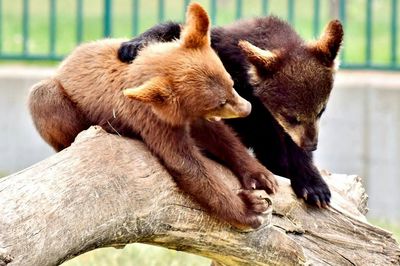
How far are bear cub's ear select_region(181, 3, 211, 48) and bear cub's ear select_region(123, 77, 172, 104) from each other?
0.26 meters

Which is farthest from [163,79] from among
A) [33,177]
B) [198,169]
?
[33,177]

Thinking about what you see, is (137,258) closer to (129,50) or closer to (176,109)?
(129,50)

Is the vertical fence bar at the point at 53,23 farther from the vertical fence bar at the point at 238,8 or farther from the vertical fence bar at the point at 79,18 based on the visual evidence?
the vertical fence bar at the point at 238,8

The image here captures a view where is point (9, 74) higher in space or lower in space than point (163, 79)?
lower

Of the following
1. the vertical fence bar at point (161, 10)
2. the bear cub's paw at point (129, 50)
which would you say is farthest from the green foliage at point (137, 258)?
the vertical fence bar at point (161, 10)

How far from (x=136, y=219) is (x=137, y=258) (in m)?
2.96

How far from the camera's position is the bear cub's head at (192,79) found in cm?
500

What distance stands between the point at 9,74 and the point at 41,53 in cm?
60

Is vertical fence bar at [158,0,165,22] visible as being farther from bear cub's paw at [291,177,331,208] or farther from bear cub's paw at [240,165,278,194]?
bear cub's paw at [240,165,278,194]

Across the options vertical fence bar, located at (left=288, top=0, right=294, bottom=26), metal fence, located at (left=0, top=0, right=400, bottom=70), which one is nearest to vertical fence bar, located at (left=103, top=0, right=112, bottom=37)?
metal fence, located at (left=0, top=0, right=400, bottom=70)

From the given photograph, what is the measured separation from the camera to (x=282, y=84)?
6.19 m

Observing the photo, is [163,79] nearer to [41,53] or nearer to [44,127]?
[44,127]

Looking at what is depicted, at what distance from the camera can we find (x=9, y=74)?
11.6 metres

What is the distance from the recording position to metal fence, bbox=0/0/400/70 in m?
11.2
